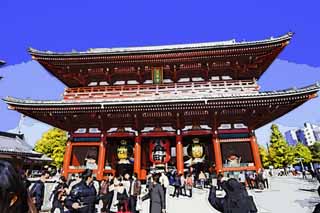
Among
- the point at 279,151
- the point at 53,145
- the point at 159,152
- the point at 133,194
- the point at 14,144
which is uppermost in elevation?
the point at 53,145

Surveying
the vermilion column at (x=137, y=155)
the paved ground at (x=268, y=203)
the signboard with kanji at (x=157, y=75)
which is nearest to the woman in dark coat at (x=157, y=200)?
the paved ground at (x=268, y=203)

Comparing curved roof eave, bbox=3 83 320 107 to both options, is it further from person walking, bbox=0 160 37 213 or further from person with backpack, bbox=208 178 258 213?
person walking, bbox=0 160 37 213

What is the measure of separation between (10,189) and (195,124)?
17.8 meters

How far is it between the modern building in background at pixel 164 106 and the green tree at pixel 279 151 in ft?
102

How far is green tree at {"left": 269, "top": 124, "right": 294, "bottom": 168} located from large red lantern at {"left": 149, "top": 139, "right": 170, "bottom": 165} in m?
35.5

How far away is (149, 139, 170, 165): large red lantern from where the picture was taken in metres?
19.0

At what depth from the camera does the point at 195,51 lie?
18641 mm

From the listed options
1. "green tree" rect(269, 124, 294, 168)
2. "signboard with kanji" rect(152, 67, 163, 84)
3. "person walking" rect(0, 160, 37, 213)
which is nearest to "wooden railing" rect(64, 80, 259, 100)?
"signboard with kanji" rect(152, 67, 163, 84)

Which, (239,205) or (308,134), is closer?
(239,205)

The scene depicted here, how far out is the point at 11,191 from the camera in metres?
1.39

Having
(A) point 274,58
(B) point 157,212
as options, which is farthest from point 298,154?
(B) point 157,212

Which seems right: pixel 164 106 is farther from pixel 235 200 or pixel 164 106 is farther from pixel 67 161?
pixel 235 200

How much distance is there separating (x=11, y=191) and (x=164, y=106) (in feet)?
50.8

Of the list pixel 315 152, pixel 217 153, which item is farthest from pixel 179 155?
pixel 315 152
